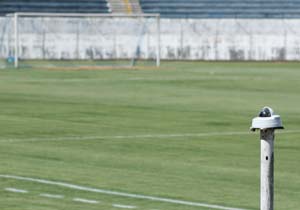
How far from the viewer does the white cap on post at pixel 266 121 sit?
848cm

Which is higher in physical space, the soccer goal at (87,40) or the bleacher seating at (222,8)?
the bleacher seating at (222,8)

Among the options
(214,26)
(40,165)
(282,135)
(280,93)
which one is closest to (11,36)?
(214,26)

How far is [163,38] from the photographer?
65.7m

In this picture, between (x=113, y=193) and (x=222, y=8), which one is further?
(x=222, y=8)

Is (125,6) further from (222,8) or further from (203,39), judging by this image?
(203,39)

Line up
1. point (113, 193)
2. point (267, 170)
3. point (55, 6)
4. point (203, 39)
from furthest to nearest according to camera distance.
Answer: point (55, 6) → point (203, 39) → point (113, 193) → point (267, 170)

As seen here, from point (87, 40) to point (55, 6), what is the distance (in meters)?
8.45

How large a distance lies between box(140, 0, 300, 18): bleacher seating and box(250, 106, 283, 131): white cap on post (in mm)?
64284

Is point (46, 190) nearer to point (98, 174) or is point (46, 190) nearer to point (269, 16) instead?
point (98, 174)

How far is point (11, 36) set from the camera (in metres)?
60.0

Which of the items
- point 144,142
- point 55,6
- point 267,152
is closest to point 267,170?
point 267,152

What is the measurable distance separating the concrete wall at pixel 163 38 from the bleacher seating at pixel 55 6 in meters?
6.09

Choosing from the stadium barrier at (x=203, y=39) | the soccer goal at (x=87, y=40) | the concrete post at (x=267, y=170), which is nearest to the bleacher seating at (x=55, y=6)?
the soccer goal at (x=87, y=40)

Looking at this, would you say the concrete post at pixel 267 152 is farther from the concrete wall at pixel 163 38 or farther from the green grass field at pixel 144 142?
the concrete wall at pixel 163 38
